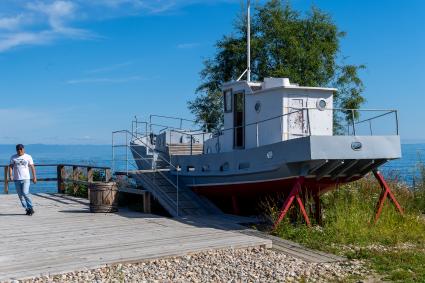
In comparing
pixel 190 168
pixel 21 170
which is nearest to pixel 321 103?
pixel 190 168

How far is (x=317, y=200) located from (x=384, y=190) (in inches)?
58.2

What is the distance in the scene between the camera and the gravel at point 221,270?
7555 mm

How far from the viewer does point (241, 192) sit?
13383mm

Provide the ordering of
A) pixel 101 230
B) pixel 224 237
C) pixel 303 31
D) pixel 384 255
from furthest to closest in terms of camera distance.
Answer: pixel 303 31 < pixel 101 230 < pixel 224 237 < pixel 384 255

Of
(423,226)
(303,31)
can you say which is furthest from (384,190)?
(303,31)

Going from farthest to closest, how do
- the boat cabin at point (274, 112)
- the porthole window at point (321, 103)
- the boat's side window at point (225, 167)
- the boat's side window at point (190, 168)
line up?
the boat's side window at point (190, 168)
the boat's side window at point (225, 167)
the porthole window at point (321, 103)
the boat cabin at point (274, 112)

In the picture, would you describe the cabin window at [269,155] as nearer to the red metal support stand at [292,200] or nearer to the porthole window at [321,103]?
the red metal support stand at [292,200]

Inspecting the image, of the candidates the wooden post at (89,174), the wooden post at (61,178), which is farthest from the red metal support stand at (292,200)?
the wooden post at (61,178)

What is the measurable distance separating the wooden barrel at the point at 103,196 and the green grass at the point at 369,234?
4239 millimetres

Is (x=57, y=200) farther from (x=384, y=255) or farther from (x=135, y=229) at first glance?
(x=384, y=255)

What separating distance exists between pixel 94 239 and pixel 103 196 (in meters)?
3.96

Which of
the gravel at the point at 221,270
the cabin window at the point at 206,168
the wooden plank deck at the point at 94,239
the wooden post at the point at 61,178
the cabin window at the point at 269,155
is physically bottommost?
the gravel at the point at 221,270

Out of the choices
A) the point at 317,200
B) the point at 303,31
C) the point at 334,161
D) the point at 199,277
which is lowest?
the point at 199,277

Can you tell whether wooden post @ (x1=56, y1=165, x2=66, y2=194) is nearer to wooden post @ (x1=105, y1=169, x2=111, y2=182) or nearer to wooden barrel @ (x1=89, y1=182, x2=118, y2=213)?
wooden post @ (x1=105, y1=169, x2=111, y2=182)
